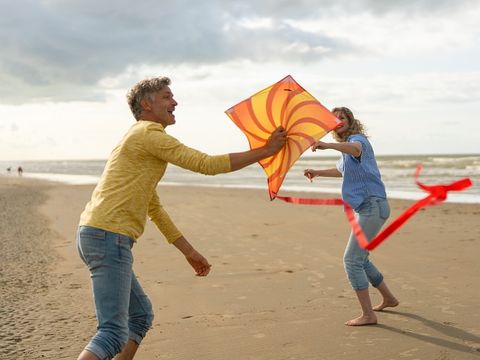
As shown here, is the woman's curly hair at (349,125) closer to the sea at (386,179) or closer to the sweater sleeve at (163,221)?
the sweater sleeve at (163,221)

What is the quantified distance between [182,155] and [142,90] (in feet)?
1.86

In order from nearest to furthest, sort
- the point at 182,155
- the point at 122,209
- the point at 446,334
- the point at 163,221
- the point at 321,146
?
the point at 182,155 < the point at 122,209 < the point at 163,221 < the point at 321,146 < the point at 446,334

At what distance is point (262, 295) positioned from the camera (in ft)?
20.5

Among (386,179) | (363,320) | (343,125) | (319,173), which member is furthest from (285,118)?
(386,179)

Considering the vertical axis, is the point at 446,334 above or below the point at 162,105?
below

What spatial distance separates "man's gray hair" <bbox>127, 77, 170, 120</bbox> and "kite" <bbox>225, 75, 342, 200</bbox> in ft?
1.80

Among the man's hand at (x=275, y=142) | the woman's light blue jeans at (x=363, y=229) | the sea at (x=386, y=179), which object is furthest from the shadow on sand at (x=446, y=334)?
the sea at (x=386, y=179)

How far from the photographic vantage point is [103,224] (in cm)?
296

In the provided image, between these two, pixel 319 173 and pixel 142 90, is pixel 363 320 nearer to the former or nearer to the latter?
pixel 319 173

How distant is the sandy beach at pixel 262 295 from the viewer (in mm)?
4500

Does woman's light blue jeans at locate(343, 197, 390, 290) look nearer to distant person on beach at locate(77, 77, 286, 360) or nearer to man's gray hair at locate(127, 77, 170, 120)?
distant person on beach at locate(77, 77, 286, 360)

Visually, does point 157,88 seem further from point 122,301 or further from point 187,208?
point 187,208

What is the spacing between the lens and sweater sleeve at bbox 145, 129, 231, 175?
9.30 ft

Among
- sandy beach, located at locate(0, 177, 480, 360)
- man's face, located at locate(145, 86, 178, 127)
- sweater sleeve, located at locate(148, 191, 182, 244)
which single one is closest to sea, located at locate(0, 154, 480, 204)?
sandy beach, located at locate(0, 177, 480, 360)
